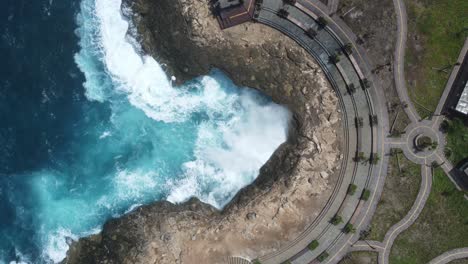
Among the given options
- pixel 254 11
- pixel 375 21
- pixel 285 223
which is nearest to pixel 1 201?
pixel 285 223

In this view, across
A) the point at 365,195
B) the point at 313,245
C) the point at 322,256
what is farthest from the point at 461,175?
the point at 313,245

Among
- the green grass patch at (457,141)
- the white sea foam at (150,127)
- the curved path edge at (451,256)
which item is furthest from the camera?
the white sea foam at (150,127)

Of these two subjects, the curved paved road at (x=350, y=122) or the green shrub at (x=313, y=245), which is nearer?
the green shrub at (x=313, y=245)

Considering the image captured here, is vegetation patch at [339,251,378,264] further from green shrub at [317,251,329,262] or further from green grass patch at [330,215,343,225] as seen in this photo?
green grass patch at [330,215,343,225]

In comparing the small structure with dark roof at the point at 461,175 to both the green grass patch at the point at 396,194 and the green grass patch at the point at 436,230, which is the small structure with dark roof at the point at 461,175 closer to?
the green grass patch at the point at 436,230

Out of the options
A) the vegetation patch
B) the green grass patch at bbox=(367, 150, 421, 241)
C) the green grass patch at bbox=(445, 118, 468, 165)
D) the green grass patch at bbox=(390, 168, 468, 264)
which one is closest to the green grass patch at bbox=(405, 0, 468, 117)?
the green grass patch at bbox=(445, 118, 468, 165)

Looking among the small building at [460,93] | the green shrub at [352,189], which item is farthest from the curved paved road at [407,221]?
the small building at [460,93]

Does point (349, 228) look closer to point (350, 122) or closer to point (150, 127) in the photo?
point (350, 122)

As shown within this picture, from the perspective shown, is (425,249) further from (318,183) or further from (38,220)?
(38,220)
